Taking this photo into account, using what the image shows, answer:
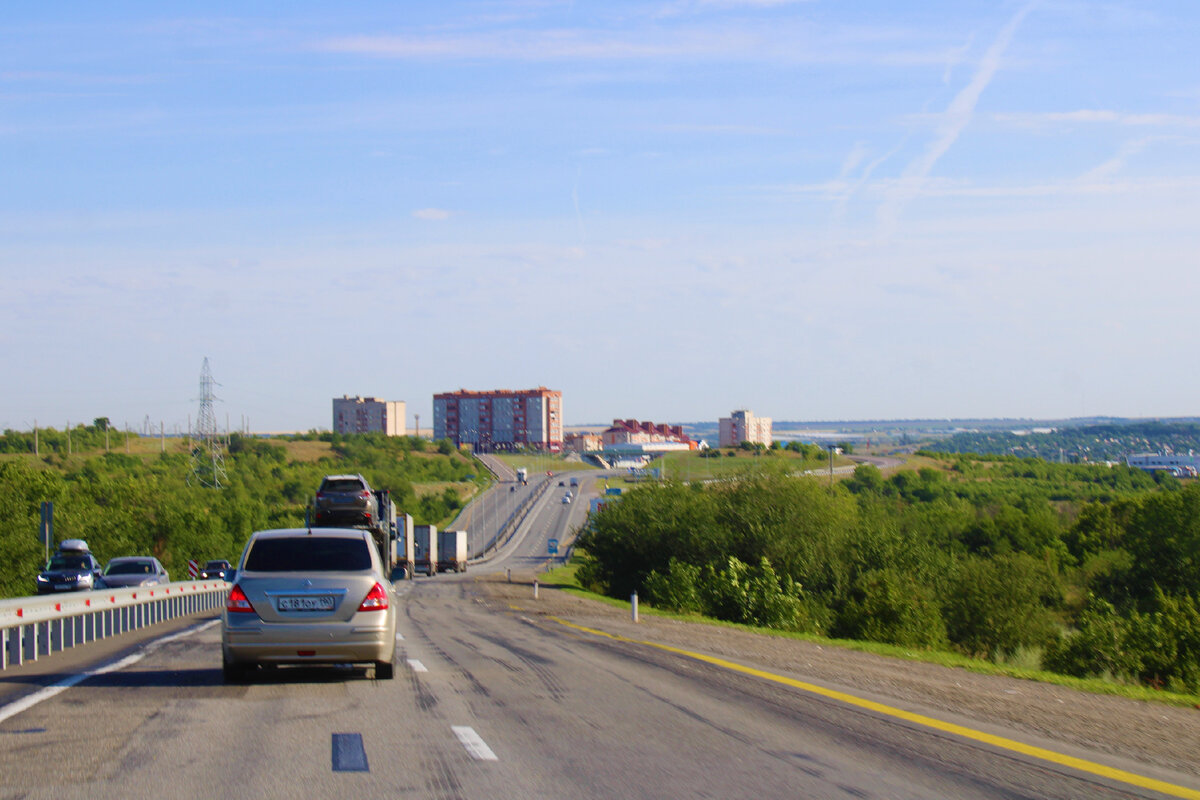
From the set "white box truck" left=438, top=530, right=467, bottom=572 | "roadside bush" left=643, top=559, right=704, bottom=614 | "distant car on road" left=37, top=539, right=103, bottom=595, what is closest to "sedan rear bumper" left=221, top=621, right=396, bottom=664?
"distant car on road" left=37, top=539, right=103, bottom=595

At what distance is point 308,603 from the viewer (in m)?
11.9

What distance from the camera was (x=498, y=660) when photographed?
16.0 metres

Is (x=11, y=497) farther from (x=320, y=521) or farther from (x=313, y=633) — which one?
(x=313, y=633)

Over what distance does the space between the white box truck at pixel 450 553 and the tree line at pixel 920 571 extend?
23.6 m

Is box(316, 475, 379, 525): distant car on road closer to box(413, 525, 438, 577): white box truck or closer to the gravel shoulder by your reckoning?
the gravel shoulder

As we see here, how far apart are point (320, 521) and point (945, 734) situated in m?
28.6

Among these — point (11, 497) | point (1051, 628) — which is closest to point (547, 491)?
point (11, 497)

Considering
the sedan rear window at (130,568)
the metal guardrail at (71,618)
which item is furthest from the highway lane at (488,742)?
the sedan rear window at (130,568)

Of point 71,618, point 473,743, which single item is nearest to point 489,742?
point 473,743

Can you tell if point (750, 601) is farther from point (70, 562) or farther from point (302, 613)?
point (302, 613)

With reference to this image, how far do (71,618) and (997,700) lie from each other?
51.1 feet

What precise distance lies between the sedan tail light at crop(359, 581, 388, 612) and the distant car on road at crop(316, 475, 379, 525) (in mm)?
23888

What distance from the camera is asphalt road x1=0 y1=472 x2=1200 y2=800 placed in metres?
7.34

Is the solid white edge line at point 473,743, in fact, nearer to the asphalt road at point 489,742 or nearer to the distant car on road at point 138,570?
the asphalt road at point 489,742
